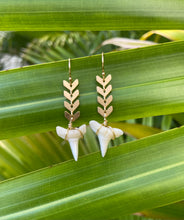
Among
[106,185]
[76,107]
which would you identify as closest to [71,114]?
[76,107]

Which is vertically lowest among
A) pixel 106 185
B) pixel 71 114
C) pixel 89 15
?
pixel 106 185

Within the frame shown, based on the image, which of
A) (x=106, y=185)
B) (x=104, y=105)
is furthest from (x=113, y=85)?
(x=106, y=185)

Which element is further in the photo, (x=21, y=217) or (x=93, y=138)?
(x=93, y=138)

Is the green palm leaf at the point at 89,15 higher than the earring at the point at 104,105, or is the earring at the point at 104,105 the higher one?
the green palm leaf at the point at 89,15

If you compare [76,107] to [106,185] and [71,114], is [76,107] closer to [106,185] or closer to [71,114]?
[71,114]

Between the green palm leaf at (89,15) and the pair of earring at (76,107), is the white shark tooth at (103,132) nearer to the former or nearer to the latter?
the pair of earring at (76,107)

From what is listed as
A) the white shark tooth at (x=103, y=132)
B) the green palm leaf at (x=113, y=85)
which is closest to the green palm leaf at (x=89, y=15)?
the green palm leaf at (x=113, y=85)

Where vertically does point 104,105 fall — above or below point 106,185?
above

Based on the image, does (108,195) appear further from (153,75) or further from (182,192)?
(153,75)

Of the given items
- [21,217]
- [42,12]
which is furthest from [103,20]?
[21,217]

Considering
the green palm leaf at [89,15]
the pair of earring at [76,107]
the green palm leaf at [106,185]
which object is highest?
the green palm leaf at [89,15]

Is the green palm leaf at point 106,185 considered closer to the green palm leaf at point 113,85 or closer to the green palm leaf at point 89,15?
the green palm leaf at point 113,85
